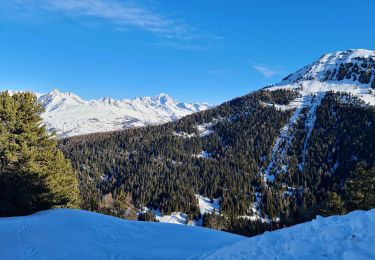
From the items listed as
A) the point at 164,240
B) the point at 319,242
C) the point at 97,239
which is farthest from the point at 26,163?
the point at 319,242

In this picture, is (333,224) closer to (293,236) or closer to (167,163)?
(293,236)

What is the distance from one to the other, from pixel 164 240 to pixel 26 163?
2024cm

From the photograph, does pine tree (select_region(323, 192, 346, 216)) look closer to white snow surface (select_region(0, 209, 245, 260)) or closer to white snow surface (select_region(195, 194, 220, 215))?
white snow surface (select_region(0, 209, 245, 260))

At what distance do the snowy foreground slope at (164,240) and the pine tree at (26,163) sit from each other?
27.8 ft

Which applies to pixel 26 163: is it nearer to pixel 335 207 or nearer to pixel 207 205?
pixel 335 207

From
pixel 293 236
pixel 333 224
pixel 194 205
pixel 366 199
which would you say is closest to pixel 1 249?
pixel 293 236

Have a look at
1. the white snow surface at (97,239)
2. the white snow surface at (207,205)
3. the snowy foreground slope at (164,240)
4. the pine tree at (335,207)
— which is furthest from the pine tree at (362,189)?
the white snow surface at (207,205)

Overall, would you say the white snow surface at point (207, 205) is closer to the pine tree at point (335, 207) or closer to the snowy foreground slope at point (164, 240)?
the pine tree at point (335, 207)

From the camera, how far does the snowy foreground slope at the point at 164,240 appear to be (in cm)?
1342

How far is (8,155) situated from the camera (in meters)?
35.1

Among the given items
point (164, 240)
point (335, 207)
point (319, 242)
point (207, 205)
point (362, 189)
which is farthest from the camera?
point (207, 205)

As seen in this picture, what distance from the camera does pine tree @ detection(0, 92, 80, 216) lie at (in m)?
34.8

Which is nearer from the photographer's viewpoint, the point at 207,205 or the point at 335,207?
the point at 335,207

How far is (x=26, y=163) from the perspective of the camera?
3594cm
